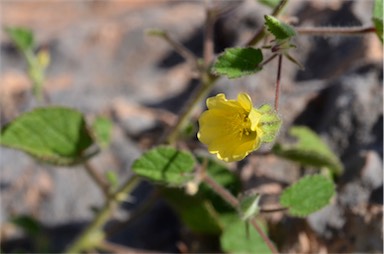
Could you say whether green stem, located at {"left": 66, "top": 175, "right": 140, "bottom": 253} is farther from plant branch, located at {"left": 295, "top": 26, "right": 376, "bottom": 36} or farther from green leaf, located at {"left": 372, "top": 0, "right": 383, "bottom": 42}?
green leaf, located at {"left": 372, "top": 0, "right": 383, "bottom": 42}

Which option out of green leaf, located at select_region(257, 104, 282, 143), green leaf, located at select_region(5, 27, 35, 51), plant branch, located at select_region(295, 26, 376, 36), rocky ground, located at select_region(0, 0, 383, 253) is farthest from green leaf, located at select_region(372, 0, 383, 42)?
green leaf, located at select_region(5, 27, 35, 51)

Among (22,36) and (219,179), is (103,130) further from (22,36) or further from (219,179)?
(22,36)

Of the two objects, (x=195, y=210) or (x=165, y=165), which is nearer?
(x=165, y=165)

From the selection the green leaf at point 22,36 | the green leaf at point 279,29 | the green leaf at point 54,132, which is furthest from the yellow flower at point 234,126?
the green leaf at point 22,36

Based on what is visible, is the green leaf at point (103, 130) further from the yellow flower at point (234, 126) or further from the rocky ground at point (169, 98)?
the yellow flower at point (234, 126)

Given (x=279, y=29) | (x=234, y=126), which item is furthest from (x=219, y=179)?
(x=279, y=29)

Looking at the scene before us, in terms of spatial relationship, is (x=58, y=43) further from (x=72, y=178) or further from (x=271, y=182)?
(x=271, y=182)
